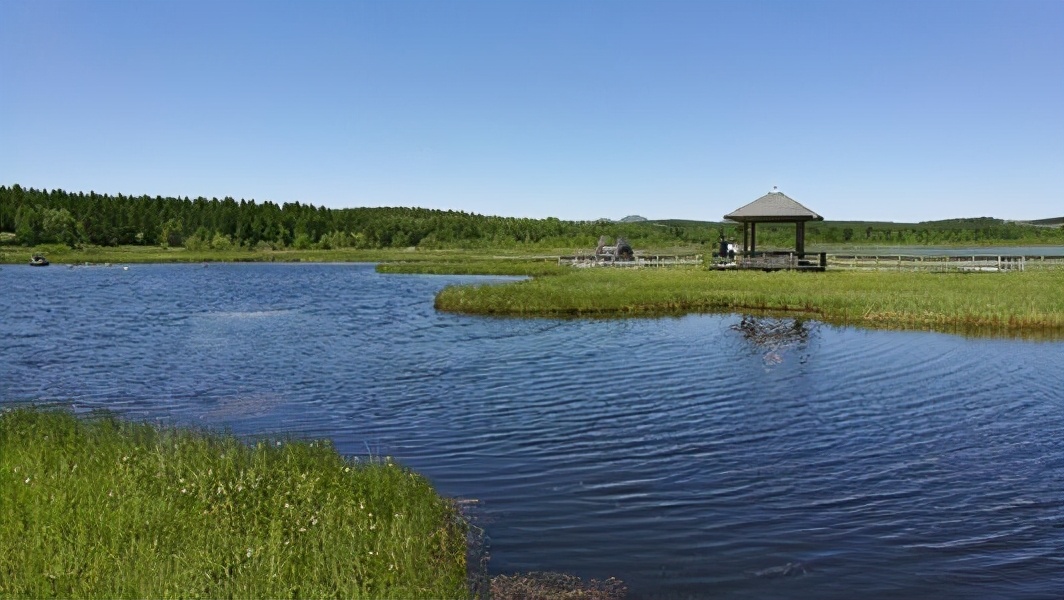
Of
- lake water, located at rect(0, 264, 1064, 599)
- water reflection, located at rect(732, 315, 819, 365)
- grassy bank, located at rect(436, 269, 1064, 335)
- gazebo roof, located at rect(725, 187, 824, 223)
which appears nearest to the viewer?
lake water, located at rect(0, 264, 1064, 599)

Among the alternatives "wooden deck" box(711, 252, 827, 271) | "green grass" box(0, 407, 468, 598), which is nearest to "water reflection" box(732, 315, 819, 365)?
"green grass" box(0, 407, 468, 598)

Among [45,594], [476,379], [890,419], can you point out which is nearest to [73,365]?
[476,379]

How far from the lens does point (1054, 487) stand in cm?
1253

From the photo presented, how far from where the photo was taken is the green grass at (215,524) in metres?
7.42

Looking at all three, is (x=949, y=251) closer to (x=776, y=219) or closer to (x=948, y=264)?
(x=948, y=264)

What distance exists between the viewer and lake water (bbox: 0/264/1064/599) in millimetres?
9805

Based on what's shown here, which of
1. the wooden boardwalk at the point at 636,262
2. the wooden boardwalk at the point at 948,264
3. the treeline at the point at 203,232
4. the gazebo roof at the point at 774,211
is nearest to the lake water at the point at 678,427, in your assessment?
the gazebo roof at the point at 774,211

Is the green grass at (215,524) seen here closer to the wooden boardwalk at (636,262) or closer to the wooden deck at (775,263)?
the wooden deck at (775,263)

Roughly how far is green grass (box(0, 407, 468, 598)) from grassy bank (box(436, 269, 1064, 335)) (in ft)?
94.7

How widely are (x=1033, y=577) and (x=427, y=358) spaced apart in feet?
64.0

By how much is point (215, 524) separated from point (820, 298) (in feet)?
118

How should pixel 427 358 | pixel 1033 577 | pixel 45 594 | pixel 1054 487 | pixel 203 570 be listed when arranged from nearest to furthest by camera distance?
1. pixel 45 594
2. pixel 203 570
3. pixel 1033 577
4. pixel 1054 487
5. pixel 427 358

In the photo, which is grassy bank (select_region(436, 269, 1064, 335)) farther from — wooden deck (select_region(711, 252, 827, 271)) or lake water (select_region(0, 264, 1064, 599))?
lake water (select_region(0, 264, 1064, 599))

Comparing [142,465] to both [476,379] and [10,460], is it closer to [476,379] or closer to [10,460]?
[10,460]
